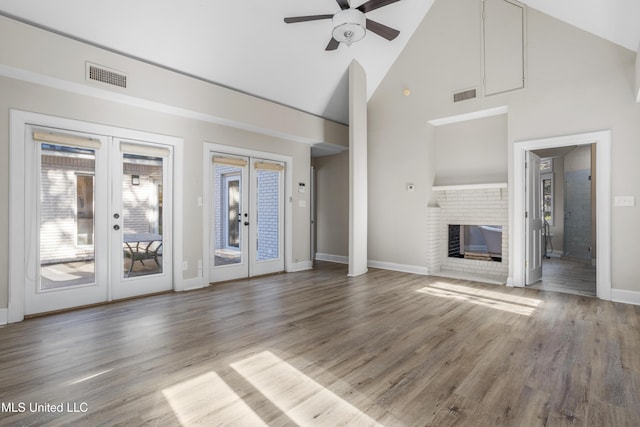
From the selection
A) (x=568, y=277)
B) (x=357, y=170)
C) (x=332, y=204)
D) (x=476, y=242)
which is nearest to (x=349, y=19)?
(x=357, y=170)

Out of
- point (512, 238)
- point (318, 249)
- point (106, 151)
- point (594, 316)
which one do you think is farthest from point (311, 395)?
point (318, 249)

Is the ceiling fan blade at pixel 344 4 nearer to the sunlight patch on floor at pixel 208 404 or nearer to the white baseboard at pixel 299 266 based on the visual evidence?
the sunlight patch on floor at pixel 208 404

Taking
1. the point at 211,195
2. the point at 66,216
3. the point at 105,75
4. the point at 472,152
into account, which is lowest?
the point at 66,216

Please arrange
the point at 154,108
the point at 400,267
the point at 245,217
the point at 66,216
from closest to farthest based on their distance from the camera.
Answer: the point at 66,216
the point at 154,108
the point at 245,217
the point at 400,267

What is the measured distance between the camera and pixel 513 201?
516 cm

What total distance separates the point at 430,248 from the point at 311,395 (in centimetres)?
461

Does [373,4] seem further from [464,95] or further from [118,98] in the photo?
[118,98]

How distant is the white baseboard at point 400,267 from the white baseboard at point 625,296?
260cm

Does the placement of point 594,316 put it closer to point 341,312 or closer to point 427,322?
point 427,322

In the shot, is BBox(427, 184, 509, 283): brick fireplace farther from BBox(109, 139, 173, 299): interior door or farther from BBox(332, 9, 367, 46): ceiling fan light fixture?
BBox(109, 139, 173, 299): interior door

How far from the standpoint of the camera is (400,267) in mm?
6473

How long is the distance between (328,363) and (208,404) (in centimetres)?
92

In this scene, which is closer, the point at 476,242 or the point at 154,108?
the point at 154,108

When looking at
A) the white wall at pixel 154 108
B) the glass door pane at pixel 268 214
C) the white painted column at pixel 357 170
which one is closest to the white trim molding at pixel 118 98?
the white wall at pixel 154 108
